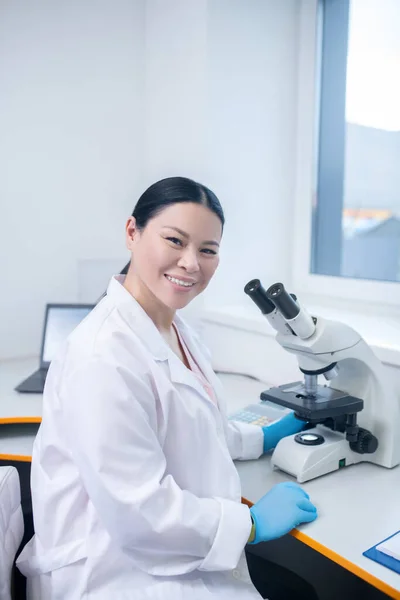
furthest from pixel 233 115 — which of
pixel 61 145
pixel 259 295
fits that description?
pixel 259 295

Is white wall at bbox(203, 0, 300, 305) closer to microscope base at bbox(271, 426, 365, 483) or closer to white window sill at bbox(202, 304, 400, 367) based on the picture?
white window sill at bbox(202, 304, 400, 367)

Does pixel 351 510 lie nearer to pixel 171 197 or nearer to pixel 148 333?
pixel 148 333

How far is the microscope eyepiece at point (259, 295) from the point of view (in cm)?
115

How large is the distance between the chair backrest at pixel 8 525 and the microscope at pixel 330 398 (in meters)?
0.58

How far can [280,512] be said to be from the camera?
1.02 m

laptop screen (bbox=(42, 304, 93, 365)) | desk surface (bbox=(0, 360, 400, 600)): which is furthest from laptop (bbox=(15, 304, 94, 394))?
desk surface (bbox=(0, 360, 400, 600))

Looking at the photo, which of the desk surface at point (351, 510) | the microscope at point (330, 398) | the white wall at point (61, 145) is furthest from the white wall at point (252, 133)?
the desk surface at point (351, 510)

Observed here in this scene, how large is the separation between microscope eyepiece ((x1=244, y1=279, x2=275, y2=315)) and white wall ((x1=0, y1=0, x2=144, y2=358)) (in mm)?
1193

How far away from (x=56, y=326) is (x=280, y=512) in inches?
44.4

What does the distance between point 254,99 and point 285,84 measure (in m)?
0.18

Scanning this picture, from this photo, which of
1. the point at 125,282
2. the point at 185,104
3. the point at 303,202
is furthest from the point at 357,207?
the point at 125,282

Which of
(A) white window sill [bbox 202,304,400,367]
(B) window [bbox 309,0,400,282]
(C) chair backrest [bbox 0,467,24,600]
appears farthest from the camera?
(B) window [bbox 309,0,400,282]

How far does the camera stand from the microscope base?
1194 mm

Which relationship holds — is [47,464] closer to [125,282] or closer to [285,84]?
[125,282]
